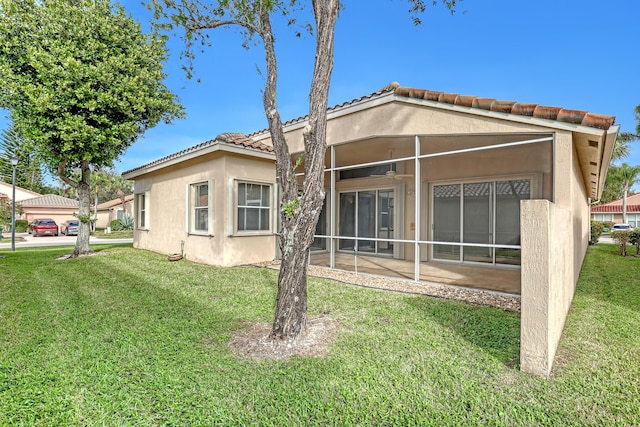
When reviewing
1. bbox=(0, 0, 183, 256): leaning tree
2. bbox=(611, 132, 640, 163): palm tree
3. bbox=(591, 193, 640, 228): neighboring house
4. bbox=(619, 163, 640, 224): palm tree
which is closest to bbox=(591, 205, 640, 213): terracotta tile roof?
bbox=(591, 193, 640, 228): neighboring house

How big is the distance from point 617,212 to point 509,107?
48.0 m

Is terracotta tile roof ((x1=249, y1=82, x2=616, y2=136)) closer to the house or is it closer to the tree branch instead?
the house

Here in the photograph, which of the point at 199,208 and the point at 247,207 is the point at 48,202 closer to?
the point at 199,208

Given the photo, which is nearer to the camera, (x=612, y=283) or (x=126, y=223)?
(x=612, y=283)

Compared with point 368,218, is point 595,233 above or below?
below

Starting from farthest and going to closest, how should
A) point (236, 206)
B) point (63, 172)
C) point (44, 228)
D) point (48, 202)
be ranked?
point (48, 202)
point (44, 228)
point (63, 172)
point (236, 206)

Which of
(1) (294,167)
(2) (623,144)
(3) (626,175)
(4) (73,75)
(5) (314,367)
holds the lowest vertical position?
(5) (314,367)

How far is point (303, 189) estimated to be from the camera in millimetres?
3812

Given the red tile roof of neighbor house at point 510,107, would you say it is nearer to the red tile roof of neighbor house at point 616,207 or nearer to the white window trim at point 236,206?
the white window trim at point 236,206

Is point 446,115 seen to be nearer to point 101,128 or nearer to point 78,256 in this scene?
point 101,128

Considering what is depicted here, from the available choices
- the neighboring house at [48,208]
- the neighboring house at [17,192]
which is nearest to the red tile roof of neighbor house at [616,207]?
the neighboring house at [48,208]

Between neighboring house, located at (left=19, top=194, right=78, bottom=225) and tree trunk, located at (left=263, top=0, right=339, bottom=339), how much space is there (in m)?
39.7

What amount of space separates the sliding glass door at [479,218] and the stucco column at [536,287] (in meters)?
5.81

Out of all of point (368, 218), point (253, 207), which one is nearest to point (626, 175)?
point (368, 218)
